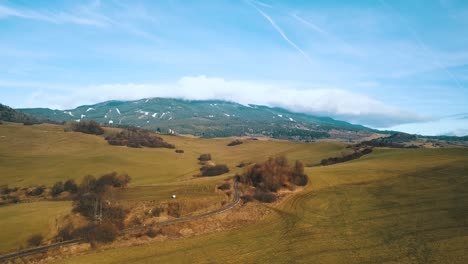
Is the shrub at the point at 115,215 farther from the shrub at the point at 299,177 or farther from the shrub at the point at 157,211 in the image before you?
the shrub at the point at 299,177

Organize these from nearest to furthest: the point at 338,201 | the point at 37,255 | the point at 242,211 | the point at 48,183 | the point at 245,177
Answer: the point at 37,255 → the point at 242,211 → the point at 338,201 → the point at 245,177 → the point at 48,183

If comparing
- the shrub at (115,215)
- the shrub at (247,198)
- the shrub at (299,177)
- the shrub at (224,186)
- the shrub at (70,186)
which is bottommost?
the shrub at (70,186)

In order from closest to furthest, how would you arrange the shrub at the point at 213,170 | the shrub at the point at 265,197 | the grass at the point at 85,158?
the shrub at the point at 265,197, the grass at the point at 85,158, the shrub at the point at 213,170

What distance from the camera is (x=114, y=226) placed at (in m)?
55.7

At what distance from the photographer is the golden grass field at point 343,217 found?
4418 centimetres

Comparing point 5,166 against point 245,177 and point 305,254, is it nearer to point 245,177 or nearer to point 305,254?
point 245,177

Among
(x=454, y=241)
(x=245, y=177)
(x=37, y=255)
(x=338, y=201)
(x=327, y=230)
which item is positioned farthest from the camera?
(x=245, y=177)

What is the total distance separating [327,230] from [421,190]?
103 feet

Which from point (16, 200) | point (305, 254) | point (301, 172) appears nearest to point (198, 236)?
point (305, 254)

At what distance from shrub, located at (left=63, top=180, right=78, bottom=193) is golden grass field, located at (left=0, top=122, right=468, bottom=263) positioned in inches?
352

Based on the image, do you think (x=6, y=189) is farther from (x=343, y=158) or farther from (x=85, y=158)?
(x=343, y=158)

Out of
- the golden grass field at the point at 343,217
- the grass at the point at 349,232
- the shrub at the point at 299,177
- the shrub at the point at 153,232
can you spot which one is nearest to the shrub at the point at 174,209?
the golden grass field at the point at 343,217

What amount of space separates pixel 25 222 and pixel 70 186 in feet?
142

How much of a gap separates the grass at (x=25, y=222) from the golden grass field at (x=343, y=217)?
7.58 m
